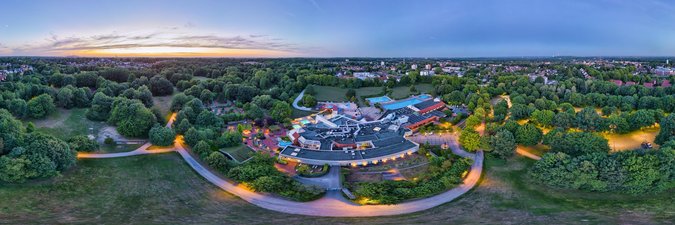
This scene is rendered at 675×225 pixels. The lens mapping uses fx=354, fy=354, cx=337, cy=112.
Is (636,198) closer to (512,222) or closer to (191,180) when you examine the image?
(512,222)

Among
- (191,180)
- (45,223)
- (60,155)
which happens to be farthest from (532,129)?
(60,155)

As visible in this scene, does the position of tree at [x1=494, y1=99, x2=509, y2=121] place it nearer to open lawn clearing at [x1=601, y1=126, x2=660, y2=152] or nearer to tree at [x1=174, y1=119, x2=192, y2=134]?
open lawn clearing at [x1=601, y1=126, x2=660, y2=152]

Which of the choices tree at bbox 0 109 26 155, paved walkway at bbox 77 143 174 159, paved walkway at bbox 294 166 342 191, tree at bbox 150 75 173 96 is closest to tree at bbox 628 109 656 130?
paved walkway at bbox 294 166 342 191

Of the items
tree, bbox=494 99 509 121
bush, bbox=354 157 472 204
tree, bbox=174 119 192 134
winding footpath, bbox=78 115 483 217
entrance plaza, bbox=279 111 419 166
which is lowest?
winding footpath, bbox=78 115 483 217

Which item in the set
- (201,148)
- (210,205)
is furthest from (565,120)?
(201,148)

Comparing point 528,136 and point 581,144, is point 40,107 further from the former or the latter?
point 581,144

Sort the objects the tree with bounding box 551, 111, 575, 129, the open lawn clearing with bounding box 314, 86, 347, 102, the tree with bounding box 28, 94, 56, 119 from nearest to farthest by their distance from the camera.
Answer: the tree with bounding box 551, 111, 575, 129
the tree with bounding box 28, 94, 56, 119
the open lawn clearing with bounding box 314, 86, 347, 102

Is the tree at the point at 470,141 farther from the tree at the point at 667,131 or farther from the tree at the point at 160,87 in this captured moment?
the tree at the point at 160,87
